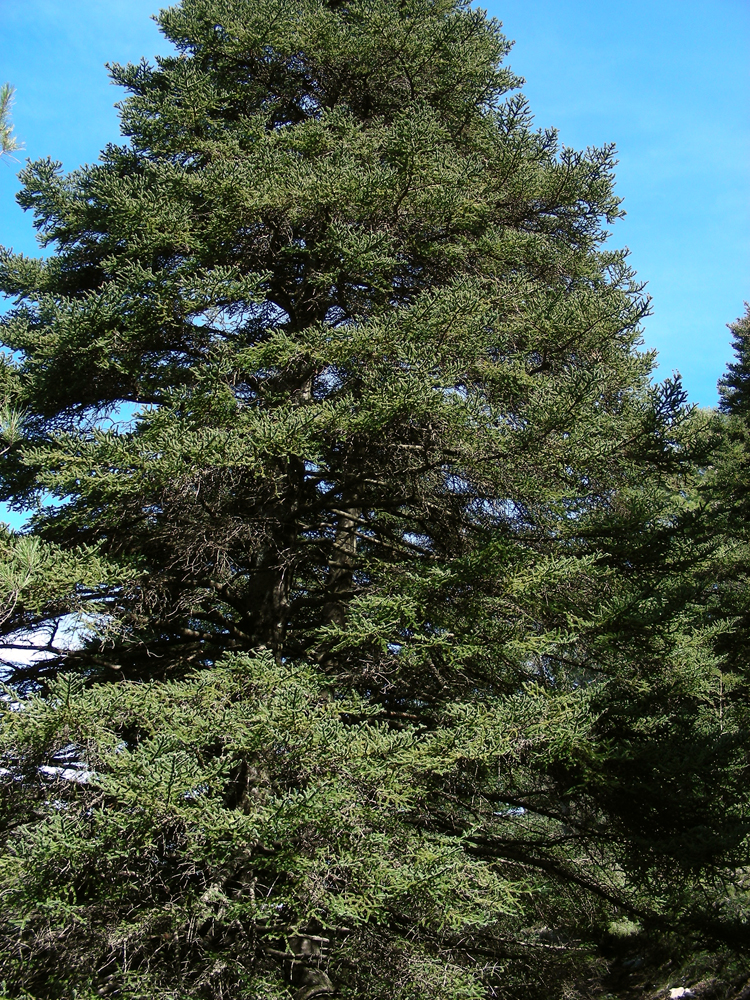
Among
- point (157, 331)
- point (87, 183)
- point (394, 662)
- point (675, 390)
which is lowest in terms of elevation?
point (394, 662)

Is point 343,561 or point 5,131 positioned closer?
point 5,131

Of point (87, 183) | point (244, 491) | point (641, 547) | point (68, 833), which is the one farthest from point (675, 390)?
point (87, 183)

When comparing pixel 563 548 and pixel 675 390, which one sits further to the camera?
pixel 563 548

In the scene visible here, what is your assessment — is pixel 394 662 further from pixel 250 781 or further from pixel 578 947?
pixel 578 947

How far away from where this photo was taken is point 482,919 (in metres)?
4.04

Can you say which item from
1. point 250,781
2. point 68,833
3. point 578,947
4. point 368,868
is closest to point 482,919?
point 368,868

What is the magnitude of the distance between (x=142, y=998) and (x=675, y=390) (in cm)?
541

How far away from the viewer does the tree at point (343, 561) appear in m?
4.13

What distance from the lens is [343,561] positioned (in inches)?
286

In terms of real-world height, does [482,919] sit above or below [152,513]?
below

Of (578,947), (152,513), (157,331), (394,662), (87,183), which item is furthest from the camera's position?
(87,183)

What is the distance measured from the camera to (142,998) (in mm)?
3785

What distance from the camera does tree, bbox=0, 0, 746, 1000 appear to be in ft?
13.6

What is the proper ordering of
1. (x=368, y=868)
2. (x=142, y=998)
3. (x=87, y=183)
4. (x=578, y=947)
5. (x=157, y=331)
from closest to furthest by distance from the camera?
(x=142, y=998), (x=368, y=868), (x=157, y=331), (x=578, y=947), (x=87, y=183)
